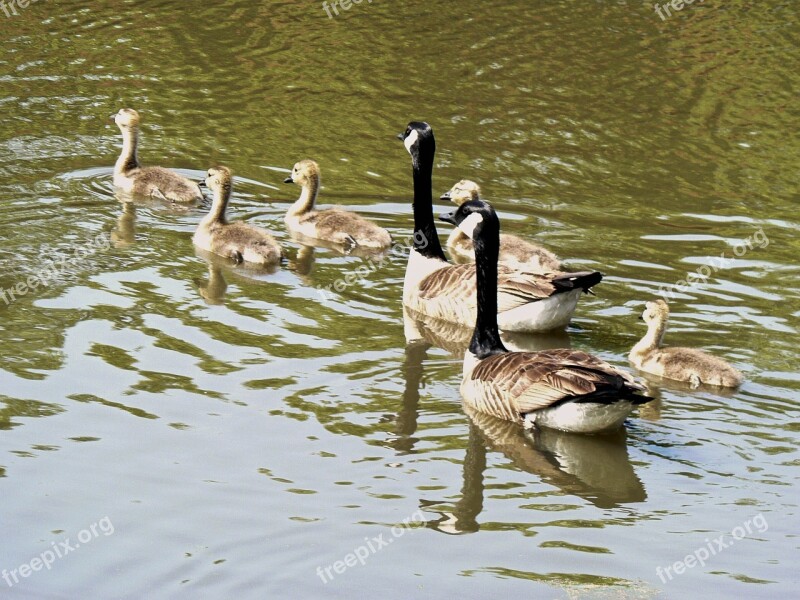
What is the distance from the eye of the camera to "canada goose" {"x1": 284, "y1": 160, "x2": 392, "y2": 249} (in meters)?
14.2

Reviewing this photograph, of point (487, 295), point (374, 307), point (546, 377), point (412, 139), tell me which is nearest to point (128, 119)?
point (412, 139)

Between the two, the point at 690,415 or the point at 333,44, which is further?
the point at 333,44

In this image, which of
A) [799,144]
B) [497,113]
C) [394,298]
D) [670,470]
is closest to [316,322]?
[394,298]

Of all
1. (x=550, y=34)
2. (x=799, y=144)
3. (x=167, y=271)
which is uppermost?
(x=550, y=34)

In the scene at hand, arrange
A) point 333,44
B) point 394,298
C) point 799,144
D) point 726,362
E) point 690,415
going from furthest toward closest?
1. point 333,44
2. point 799,144
3. point 394,298
4. point 726,362
5. point 690,415

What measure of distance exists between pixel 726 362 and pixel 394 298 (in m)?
3.64

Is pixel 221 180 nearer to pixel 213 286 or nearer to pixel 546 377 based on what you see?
pixel 213 286

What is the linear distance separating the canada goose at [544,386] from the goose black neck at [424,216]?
2374mm

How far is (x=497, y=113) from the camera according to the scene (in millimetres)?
18172

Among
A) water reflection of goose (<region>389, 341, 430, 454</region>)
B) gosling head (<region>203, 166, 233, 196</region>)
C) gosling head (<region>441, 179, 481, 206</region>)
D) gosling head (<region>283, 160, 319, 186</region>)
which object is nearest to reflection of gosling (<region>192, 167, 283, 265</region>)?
gosling head (<region>203, 166, 233, 196</region>)

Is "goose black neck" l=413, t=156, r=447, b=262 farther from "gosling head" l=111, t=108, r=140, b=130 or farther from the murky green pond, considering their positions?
"gosling head" l=111, t=108, r=140, b=130

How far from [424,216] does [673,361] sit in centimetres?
351

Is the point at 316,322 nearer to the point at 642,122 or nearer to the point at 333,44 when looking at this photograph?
the point at 642,122

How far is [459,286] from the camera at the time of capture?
1248 cm
